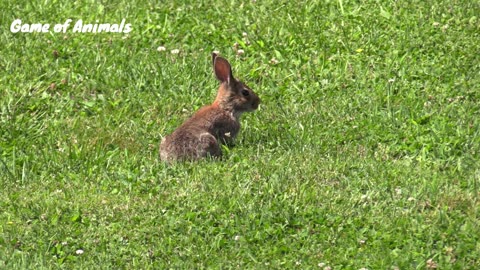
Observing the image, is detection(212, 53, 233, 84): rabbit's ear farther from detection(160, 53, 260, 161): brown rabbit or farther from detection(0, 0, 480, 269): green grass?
detection(0, 0, 480, 269): green grass

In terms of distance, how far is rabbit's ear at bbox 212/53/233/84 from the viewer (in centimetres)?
1016

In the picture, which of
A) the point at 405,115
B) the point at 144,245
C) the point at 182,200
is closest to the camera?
the point at 144,245

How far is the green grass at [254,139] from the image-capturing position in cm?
775

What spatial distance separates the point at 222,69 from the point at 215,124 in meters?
0.65

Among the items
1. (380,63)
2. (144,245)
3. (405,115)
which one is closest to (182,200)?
(144,245)

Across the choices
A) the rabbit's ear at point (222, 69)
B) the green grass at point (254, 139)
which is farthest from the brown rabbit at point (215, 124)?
Answer: the green grass at point (254, 139)

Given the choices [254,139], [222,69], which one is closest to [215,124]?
[254,139]

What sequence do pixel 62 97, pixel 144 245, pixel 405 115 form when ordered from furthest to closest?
pixel 62 97, pixel 405 115, pixel 144 245

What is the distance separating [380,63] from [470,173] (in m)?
2.74

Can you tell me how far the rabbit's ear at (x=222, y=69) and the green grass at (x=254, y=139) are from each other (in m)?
0.49

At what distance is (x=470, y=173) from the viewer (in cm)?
863

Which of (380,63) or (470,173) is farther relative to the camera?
(380,63)

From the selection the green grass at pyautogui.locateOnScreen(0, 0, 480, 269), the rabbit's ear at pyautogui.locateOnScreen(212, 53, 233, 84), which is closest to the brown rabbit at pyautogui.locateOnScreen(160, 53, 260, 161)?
the rabbit's ear at pyautogui.locateOnScreen(212, 53, 233, 84)

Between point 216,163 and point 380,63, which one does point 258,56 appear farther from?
point 216,163
